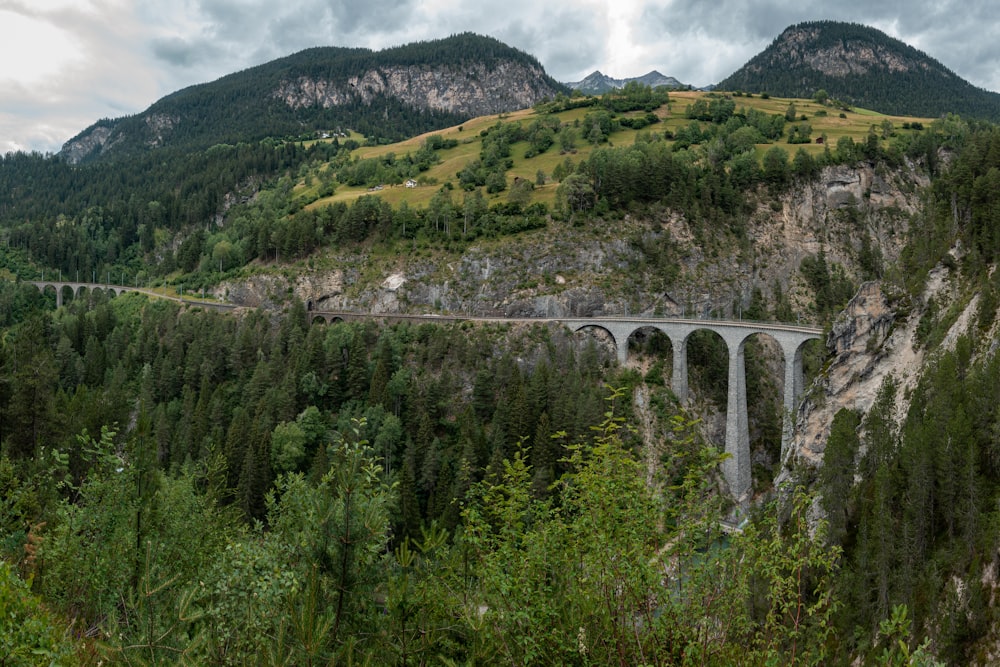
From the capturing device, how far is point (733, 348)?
55219 mm

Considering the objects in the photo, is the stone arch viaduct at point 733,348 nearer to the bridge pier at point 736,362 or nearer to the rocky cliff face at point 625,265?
the bridge pier at point 736,362

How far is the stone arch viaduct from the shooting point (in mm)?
50875

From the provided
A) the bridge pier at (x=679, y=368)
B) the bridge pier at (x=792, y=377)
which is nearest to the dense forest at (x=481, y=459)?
the bridge pier at (x=679, y=368)

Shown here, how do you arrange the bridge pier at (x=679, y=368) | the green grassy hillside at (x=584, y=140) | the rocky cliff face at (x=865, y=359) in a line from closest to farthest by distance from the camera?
1. the rocky cliff face at (x=865, y=359)
2. the bridge pier at (x=679, y=368)
3. the green grassy hillside at (x=584, y=140)

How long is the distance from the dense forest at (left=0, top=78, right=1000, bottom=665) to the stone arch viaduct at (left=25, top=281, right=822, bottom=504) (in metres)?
2.50

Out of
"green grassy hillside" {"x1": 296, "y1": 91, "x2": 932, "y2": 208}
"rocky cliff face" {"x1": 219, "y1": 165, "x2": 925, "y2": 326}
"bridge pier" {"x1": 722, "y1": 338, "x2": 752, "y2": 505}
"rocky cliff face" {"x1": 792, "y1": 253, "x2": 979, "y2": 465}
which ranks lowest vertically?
"bridge pier" {"x1": 722, "y1": 338, "x2": 752, "y2": 505}

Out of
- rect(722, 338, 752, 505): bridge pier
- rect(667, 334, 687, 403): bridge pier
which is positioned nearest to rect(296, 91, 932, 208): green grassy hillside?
rect(667, 334, 687, 403): bridge pier

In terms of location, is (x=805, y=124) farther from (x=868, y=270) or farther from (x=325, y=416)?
(x=325, y=416)

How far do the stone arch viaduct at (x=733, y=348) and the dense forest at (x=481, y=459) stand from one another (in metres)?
2.50

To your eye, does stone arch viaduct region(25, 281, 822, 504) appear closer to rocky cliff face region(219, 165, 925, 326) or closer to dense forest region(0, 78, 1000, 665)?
dense forest region(0, 78, 1000, 665)

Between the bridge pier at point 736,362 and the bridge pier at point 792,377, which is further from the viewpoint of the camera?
the bridge pier at point 736,362

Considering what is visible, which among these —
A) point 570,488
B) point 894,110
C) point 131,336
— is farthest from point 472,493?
point 894,110

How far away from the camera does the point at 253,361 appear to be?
6494 centimetres

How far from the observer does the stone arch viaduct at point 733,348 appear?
50.9 metres
